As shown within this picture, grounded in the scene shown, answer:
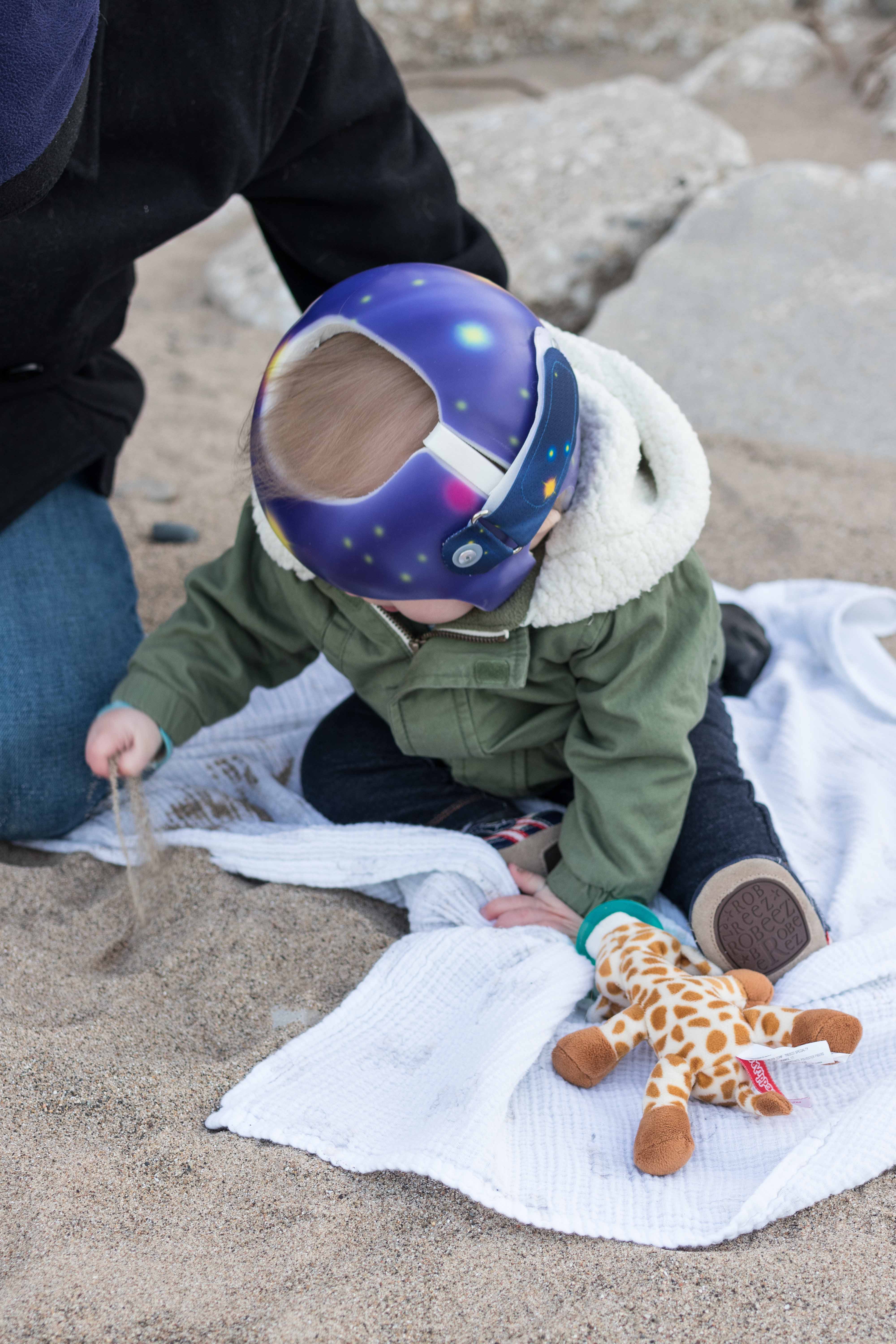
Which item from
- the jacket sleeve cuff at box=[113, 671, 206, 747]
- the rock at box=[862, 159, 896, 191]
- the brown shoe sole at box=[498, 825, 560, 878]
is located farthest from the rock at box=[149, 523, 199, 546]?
the rock at box=[862, 159, 896, 191]

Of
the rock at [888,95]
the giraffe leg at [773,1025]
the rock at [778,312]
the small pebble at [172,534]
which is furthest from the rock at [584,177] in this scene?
the giraffe leg at [773,1025]

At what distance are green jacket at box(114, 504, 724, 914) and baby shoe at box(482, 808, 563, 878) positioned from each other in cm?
6

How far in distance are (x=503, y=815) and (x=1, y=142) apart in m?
1.04

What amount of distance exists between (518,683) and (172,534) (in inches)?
52.1

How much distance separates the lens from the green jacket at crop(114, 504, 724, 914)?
1.43 m

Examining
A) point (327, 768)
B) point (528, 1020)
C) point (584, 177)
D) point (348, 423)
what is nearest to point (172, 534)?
point (327, 768)

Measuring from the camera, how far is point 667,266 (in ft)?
11.6

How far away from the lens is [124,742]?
1.58 meters

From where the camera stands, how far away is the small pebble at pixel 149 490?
106 inches

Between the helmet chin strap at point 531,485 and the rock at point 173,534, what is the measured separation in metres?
1.41

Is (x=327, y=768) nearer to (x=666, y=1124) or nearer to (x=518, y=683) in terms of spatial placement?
(x=518, y=683)

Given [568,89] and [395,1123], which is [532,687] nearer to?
[395,1123]

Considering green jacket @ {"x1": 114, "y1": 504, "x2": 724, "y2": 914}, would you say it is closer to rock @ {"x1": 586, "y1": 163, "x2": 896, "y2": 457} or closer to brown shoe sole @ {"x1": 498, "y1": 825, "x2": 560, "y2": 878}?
brown shoe sole @ {"x1": 498, "y1": 825, "x2": 560, "y2": 878}

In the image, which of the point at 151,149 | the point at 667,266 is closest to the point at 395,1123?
the point at 151,149
